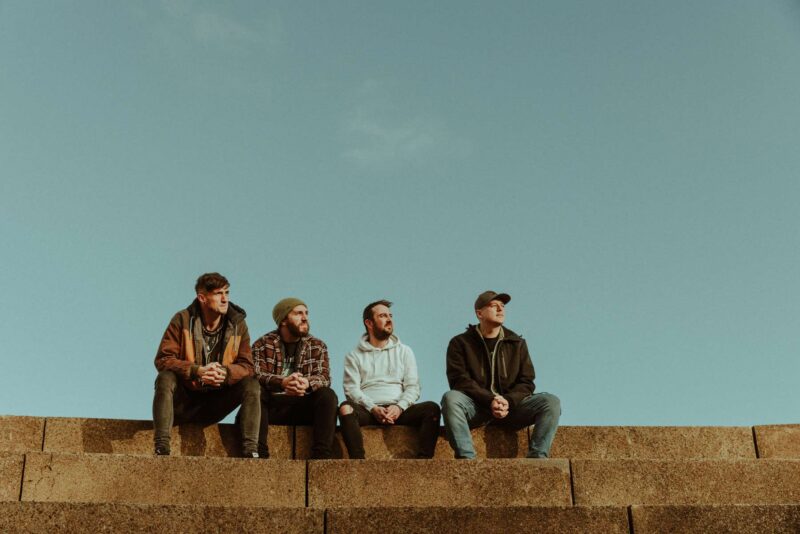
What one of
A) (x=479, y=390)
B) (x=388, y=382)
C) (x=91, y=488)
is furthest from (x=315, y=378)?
(x=91, y=488)

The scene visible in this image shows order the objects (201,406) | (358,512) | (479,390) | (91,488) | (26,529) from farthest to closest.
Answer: (479,390)
(201,406)
(91,488)
(358,512)
(26,529)

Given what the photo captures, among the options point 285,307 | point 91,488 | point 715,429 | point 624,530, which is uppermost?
point 285,307

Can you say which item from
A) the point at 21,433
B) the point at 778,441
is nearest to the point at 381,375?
the point at 21,433

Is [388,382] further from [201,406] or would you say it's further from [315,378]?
[201,406]

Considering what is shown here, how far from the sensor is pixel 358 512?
15.8ft

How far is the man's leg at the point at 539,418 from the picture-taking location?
7.12 m

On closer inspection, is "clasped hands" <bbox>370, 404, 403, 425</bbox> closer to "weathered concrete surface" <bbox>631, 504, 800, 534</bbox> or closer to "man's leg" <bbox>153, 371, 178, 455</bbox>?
"man's leg" <bbox>153, 371, 178, 455</bbox>

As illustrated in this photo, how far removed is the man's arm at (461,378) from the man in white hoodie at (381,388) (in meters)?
0.30

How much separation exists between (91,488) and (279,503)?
3.81 ft

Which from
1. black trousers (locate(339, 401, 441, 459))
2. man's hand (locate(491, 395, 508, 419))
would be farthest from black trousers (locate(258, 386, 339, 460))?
man's hand (locate(491, 395, 508, 419))

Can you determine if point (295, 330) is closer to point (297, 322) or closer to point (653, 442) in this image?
point (297, 322)

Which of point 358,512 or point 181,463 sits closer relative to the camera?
point 358,512

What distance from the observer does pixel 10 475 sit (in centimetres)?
564

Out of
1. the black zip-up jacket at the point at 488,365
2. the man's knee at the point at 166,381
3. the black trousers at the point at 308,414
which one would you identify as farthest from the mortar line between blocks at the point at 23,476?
the black zip-up jacket at the point at 488,365
